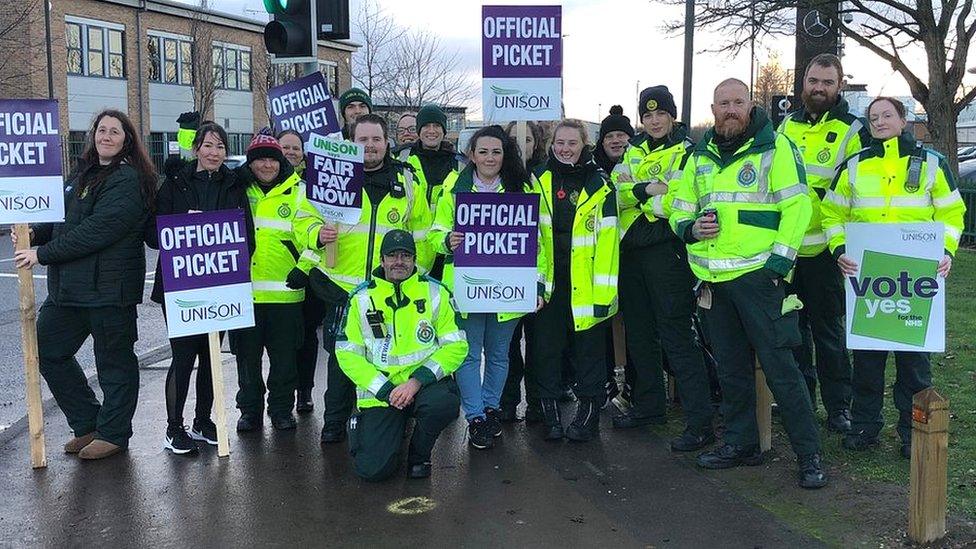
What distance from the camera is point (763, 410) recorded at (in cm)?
623

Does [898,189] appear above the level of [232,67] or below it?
below

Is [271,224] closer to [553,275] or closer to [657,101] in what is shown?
[553,275]

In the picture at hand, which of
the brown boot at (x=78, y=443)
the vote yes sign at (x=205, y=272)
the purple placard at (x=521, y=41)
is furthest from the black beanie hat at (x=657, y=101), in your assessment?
the brown boot at (x=78, y=443)

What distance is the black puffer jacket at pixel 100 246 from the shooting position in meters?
6.06

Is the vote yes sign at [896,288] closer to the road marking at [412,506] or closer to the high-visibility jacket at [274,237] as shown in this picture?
the road marking at [412,506]

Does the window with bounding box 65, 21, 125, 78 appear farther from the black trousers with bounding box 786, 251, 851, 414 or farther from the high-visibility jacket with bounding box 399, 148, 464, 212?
the black trousers with bounding box 786, 251, 851, 414

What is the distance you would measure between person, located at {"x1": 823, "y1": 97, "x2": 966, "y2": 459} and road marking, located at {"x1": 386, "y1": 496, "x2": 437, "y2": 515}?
266cm

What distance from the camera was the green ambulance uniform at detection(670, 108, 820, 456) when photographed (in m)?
5.61

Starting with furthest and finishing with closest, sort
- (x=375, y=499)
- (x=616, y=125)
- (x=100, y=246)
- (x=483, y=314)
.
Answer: (x=616, y=125) → (x=483, y=314) → (x=100, y=246) → (x=375, y=499)

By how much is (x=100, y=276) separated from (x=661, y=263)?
351 centimetres

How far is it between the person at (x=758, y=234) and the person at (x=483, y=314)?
4.14ft

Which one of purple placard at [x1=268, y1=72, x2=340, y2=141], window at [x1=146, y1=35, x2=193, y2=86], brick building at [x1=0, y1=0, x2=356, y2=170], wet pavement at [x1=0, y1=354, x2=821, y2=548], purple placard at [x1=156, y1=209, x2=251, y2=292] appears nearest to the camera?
wet pavement at [x1=0, y1=354, x2=821, y2=548]

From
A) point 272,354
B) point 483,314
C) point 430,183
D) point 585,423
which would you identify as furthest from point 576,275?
point 272,354

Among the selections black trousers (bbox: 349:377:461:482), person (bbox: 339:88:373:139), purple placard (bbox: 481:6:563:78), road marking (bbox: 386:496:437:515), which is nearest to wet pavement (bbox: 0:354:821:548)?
road marking (bbox: 386:496:437:515)
